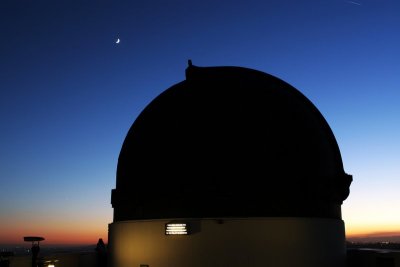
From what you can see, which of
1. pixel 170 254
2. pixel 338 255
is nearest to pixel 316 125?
pixel 338 255

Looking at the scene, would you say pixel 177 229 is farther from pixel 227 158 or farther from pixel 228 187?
pixel 227 158

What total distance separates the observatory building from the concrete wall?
0.09 ft

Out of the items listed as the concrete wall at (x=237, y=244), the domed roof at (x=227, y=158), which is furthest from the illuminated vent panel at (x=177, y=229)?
the domed roof at (x=227, y=158)

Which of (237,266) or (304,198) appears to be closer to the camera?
(237,266)

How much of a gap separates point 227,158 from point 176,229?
2.50 m

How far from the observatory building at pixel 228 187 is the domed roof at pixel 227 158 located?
3 centimetres

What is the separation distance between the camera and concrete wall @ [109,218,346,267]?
1051 cm

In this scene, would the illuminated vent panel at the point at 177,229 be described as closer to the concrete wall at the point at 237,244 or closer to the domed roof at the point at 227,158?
the concrete wall at the point at 237,244

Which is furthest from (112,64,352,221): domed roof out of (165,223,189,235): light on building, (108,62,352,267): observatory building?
(165,223,189,235): light on building

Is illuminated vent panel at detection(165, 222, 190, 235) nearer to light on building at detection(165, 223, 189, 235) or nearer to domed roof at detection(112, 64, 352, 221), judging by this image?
light on building at detection(165, 223, 189, 235)

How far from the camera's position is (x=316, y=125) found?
45.0 ft

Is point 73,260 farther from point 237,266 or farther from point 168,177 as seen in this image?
point 237,266

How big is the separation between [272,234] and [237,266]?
1310mm

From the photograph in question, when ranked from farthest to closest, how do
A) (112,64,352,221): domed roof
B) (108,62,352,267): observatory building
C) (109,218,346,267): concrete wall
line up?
(112,64,352,221): domed roof < (108,62,352,267): observatory building < (109,218,346,267): concrete wall
